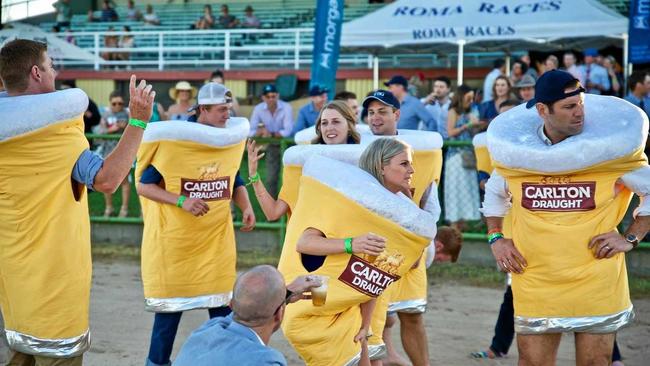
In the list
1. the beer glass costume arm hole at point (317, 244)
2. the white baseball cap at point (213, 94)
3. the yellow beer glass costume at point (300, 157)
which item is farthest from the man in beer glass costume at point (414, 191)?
the beer glass costume arm hole at point (317, 244)

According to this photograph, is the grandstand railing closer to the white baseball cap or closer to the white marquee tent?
the white marquee tent

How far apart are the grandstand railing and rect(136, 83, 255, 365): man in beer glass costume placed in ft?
49.8

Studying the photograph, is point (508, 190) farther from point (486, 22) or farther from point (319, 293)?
point (486, 22)

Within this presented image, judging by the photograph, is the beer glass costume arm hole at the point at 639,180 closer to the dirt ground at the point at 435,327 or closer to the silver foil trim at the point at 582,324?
the silver foil trim at the point at 582,324

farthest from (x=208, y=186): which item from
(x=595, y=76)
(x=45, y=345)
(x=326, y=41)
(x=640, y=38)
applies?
(x=595, y=76)

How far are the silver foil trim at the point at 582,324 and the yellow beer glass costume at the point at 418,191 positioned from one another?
1348 millimetres

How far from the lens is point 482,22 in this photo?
1603 centimetres

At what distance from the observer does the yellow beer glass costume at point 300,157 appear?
19.1 feet

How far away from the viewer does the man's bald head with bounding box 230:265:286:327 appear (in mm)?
3629

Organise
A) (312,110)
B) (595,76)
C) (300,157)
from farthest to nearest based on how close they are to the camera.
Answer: (595,76)
(312,110)
(300,157)

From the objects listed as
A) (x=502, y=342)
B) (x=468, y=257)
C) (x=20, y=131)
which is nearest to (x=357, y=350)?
(x=20, y=131)

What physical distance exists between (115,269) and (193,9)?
20.3 meters

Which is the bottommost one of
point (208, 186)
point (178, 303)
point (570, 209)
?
point (178, 303)

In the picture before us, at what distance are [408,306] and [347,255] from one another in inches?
72.5
